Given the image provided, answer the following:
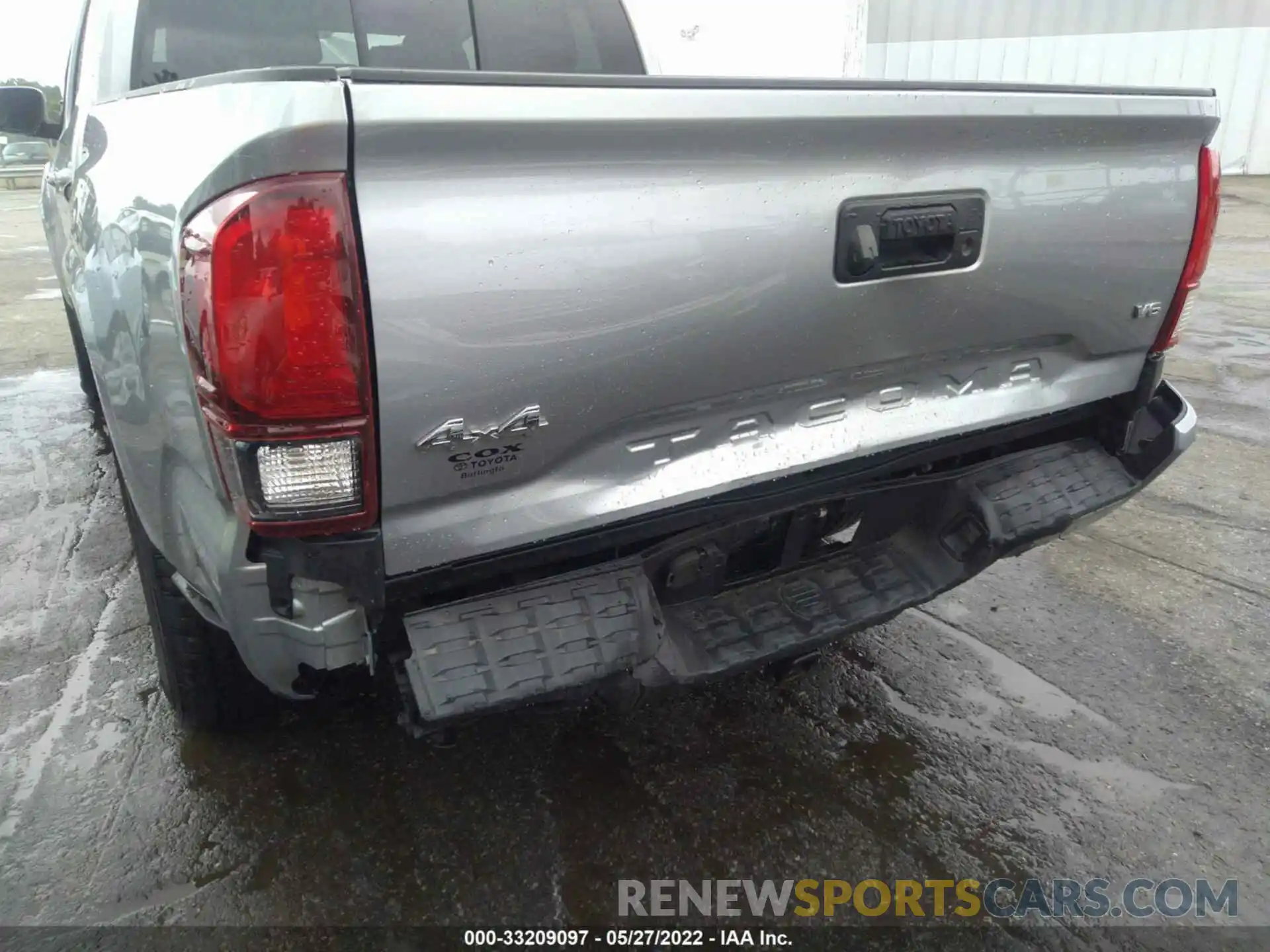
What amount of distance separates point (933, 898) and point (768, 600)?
0.71m

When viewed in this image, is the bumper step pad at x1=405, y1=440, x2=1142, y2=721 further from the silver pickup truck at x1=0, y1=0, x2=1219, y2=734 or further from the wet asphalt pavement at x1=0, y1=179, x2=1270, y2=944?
the wet asphalt pavement at x1=0, y1=179, x2=1270, y2=944

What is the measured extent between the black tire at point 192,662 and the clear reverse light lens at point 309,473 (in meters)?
0.75

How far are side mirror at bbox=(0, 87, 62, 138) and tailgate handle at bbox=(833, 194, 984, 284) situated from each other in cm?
293

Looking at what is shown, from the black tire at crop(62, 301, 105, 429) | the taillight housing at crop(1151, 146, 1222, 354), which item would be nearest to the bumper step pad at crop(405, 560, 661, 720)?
the taillight housing at crop(1151, 146, 1222, 354)

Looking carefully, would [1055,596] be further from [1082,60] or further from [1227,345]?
[1082,60]

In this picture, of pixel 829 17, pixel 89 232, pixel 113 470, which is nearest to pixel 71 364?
pixel 113 470

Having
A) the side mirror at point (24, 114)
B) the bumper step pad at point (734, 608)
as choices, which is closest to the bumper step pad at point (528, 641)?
the bumper step pad at point (734, 608)

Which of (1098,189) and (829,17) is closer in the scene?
(1098,189)

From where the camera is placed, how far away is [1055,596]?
3.17 meters

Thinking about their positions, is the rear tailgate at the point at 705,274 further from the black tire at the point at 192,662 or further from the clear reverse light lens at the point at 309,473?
the black tire at the point at 192,662

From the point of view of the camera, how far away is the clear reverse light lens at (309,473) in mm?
1404

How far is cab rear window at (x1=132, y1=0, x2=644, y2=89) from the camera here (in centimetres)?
244

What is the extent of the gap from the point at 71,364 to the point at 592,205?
233 inches

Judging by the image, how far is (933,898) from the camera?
1969 mm
